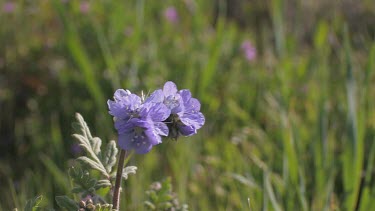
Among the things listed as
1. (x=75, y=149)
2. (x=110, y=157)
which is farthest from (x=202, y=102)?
(x=110, y=157)

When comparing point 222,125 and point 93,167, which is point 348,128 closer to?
point 222,125

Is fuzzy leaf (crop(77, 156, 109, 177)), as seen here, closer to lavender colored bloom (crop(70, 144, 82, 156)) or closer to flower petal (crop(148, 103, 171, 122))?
flower petal (crop(148, 103, 171, 122))

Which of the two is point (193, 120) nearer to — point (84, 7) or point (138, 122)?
point (138, 122)

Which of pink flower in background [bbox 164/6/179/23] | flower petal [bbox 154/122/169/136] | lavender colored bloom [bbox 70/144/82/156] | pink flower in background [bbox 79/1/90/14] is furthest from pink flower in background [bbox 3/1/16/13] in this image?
flower petal [bbox 154/122/169/136]

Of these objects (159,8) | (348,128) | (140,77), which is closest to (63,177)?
(140,77)

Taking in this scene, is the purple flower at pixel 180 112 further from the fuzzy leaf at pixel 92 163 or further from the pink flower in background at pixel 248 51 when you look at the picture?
the pink flower in background at pixel 248 51

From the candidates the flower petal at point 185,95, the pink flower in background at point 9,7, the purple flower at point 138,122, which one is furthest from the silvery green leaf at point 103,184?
the pink flower in background at point 9,7

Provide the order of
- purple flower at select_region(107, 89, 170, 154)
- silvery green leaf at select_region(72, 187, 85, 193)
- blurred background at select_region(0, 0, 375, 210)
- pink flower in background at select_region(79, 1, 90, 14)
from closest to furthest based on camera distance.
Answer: purple flower at select_region(107, 89, 170, 154)
silvery green leaf at select_region(72, 187, 85, 193)
blurred background at select_region(0, 0, 375, 210)
pink flower in background at select_region(79, 1, 90, 14)
